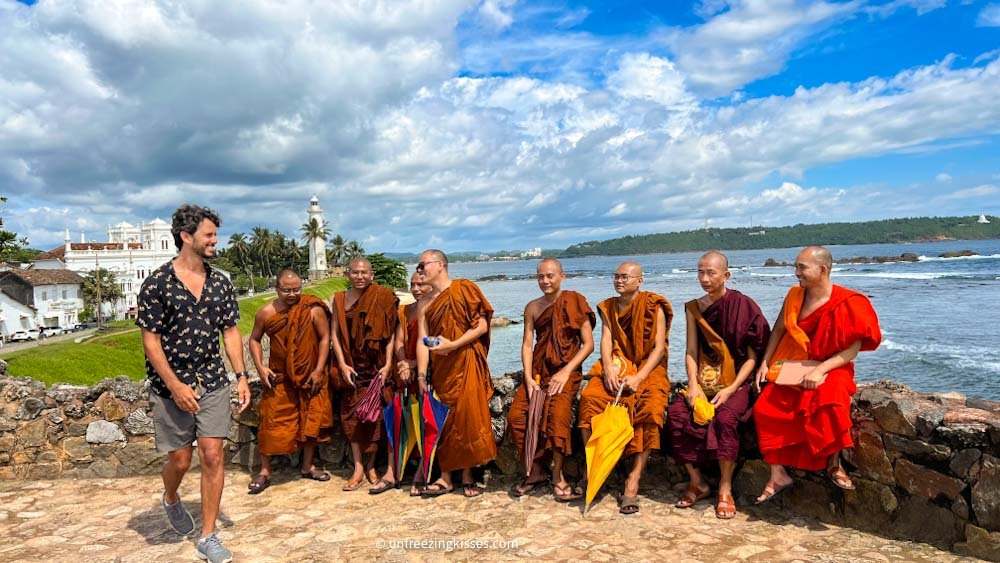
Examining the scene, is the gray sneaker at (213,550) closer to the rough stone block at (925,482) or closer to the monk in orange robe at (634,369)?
the monk in orange robe at (634,369)

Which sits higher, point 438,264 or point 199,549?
point 438,264

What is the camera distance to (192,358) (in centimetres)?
411

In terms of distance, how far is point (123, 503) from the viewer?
17.4 ft

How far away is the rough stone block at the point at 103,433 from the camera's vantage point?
601cm

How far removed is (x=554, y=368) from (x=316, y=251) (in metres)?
86.3

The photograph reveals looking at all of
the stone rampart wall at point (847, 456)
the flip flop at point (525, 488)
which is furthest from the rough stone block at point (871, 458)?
the flip flop at point (525, 488)

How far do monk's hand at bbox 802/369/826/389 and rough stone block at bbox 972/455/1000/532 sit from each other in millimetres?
953

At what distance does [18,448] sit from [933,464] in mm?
7513

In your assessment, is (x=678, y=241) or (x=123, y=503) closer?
(x=123, y=503)

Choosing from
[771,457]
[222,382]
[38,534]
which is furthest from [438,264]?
[38,534]

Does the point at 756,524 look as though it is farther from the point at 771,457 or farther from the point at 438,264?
the point at 438,264

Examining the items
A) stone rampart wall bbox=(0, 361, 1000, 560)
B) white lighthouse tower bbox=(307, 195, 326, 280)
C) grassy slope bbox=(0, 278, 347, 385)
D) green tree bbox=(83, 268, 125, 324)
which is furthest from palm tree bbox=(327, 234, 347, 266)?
stone rampart wall bbox=(0, 361, 1000, 560)

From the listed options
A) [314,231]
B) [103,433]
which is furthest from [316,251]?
[103,433]

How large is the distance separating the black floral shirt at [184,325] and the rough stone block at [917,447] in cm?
437
